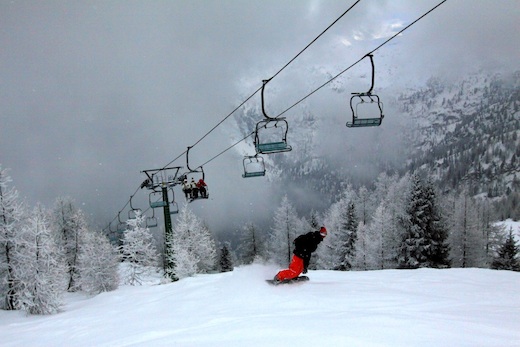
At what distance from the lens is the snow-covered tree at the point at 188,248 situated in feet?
110

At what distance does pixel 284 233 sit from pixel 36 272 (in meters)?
29.6

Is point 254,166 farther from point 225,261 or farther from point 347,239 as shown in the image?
point 225,261

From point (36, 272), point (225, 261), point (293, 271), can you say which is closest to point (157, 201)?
point (36, 272)

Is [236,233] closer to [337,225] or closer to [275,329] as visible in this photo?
[337,225]

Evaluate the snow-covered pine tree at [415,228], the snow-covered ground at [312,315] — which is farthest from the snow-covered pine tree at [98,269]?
the snow-covered pine tree at [415,228]

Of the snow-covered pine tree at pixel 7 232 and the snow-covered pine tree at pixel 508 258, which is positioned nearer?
the snow-covered pine tree at pixel 7 232

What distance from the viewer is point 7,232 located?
989 inches

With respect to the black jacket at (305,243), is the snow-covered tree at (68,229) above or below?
below

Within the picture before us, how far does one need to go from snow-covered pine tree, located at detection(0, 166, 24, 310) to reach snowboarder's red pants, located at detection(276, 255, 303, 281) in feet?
73.3

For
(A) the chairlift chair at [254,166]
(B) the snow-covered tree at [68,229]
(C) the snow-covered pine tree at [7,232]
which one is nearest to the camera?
(A) the chairlift chair at [254,166]

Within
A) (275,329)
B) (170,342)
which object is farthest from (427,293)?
(170,342)

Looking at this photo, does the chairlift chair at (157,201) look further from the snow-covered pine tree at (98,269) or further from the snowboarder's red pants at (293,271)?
the snowboarder's red pants at (293,271)


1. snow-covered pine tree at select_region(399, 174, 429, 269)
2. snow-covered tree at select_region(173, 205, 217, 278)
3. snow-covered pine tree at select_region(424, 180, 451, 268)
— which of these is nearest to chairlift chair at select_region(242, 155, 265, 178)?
snow-covered tree at select_region(173, 205, 217, 278)

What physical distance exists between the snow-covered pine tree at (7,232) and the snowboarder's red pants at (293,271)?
2235 centimetres
